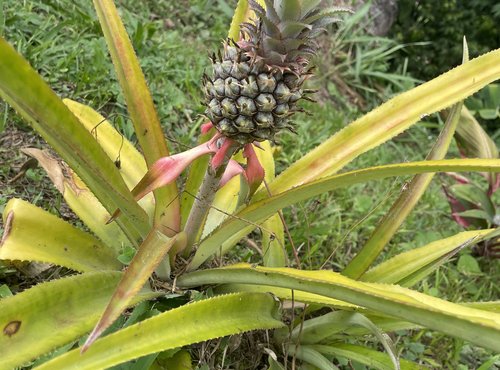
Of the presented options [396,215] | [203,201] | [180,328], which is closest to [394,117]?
[396,215]

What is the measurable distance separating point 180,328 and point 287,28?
67cm

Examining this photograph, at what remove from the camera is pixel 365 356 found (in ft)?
5.02

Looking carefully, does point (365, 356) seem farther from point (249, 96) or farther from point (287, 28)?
point (287, 28)

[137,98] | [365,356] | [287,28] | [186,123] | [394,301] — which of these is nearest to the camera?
[394,301]

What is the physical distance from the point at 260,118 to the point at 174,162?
24 centimetres

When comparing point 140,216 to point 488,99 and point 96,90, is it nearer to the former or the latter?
point 96,90

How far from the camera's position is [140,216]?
139 centimetres

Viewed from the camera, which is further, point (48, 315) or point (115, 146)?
point (115, 146)

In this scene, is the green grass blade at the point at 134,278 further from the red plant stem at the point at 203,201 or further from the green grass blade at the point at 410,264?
the green grass blade at the point at 410,264

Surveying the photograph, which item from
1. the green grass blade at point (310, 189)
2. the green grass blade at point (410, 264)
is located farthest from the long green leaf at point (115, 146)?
the green grass blade at point (410, 264)

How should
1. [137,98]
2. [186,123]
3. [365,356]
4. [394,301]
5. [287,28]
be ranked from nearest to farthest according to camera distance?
[394,301] < [287,28] < [137,98] < [365,356] < [186,123]

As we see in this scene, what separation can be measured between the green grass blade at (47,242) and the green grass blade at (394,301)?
377 millimetres

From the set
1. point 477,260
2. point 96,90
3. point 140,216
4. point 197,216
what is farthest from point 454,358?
point 96,90

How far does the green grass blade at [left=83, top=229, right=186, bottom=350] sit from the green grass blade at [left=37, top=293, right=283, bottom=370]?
0.29 ft
